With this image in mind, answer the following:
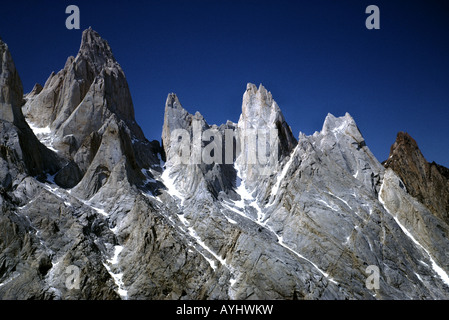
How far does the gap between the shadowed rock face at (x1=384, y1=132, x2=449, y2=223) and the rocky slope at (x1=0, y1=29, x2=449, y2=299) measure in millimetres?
3392

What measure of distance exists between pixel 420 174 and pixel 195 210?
1858 inches

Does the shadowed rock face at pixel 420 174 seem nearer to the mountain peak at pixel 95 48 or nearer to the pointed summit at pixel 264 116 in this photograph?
the pointed summit at pixel 264 116

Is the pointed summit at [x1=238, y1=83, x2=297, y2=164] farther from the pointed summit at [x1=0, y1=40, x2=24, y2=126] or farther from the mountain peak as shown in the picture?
the pointed summit at [x1=0, y1=40, x2=24, y2=126]

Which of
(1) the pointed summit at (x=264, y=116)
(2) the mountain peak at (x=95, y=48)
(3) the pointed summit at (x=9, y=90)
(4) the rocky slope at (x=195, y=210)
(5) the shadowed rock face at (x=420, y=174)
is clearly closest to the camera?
(4) the rocky slope at (x=195, y=210)

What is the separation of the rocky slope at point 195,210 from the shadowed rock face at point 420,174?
11.1ft

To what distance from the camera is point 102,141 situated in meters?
70.2

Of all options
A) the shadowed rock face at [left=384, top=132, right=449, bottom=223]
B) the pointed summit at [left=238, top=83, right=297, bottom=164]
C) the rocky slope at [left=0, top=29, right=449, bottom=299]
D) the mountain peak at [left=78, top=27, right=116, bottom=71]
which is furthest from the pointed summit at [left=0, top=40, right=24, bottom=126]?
the shadowed rock face at [left=384, top=132, right=449, bottom=223]

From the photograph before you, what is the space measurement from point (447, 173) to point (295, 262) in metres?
47.2

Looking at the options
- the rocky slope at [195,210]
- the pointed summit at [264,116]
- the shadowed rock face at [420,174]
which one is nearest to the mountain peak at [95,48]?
the rocky slope at [195,210]

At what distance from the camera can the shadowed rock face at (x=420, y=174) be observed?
231 ft

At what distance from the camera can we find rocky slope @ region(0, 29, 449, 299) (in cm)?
4903

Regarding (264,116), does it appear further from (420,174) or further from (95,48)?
(95,48)

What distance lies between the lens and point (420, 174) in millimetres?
75312
